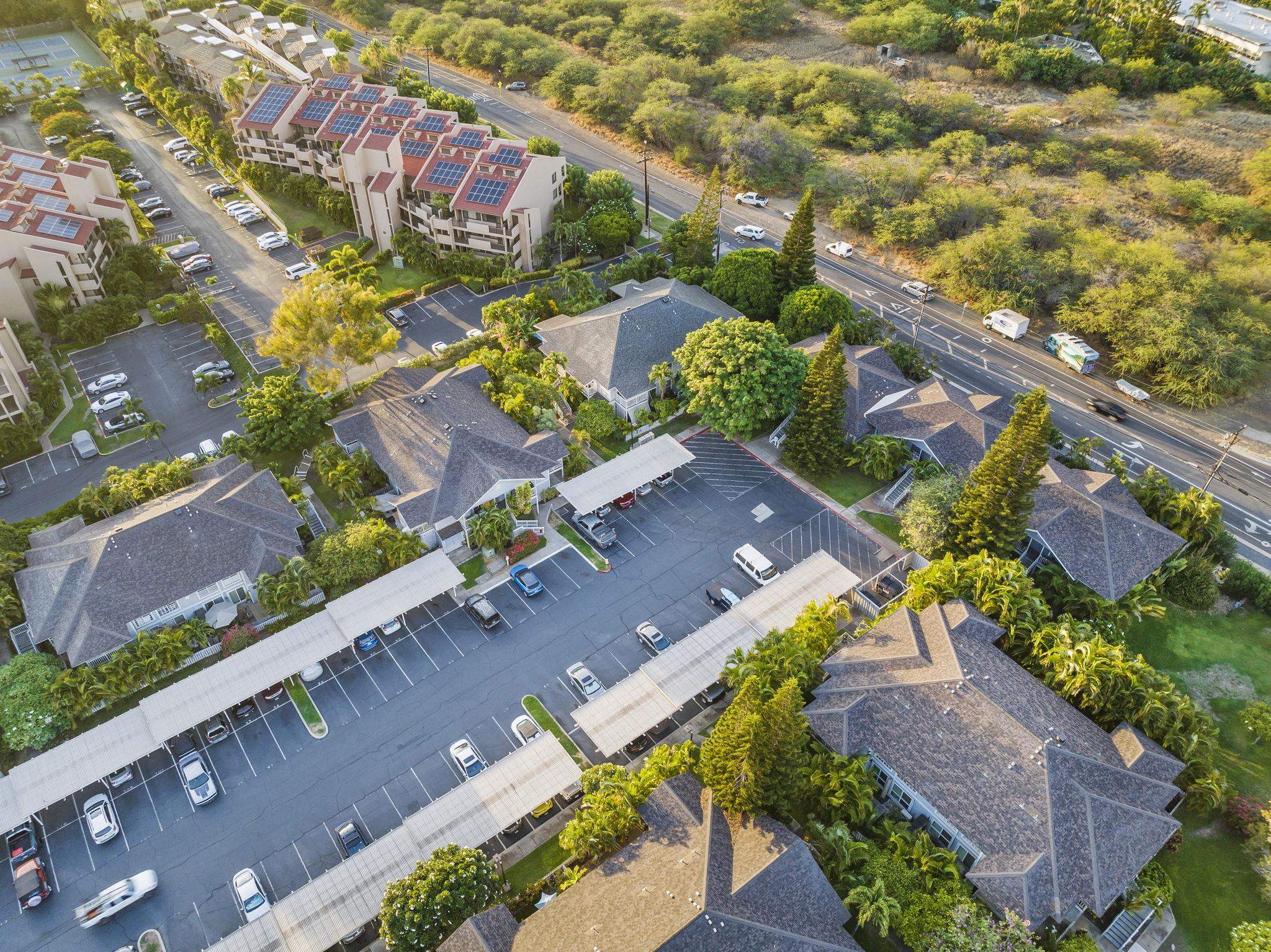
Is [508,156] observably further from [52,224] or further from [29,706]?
[29,706]

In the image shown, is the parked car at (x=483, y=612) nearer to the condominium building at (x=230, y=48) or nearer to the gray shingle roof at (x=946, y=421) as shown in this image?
the gray shingle roof at (x=946, y=421)

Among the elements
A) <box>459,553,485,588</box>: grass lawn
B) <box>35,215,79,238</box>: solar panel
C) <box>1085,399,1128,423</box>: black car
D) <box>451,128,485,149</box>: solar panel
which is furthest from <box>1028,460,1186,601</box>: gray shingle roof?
<box>35,215,79,238</box>: solar panel

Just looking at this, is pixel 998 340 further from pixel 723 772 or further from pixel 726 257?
pixel 723 772

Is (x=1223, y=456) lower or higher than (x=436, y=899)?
higher

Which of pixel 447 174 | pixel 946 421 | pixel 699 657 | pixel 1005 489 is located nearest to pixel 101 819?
pixel 699 657

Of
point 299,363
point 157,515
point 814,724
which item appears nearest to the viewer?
point 814,724

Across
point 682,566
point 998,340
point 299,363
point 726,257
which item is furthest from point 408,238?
point 998,340
